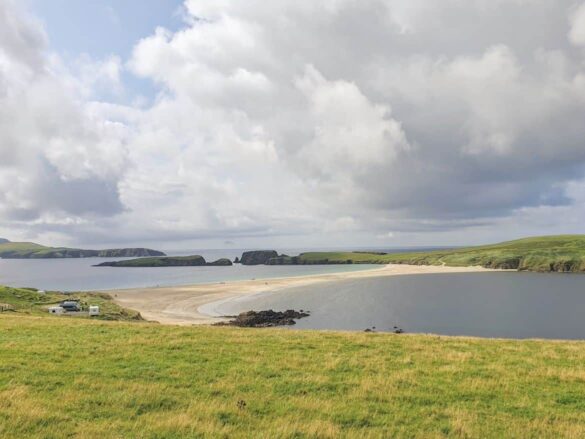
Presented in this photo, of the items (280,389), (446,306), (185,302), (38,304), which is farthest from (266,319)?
(280,389)

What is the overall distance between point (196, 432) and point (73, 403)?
186 inches

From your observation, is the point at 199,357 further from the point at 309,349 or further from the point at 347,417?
the point at 347,417

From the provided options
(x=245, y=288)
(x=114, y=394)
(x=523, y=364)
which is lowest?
(x=245, y=288)

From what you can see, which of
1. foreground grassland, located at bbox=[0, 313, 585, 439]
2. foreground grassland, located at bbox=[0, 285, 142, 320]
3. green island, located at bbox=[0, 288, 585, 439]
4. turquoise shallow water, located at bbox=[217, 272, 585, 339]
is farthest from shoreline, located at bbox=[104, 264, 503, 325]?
foreground grassland, located at bbox=[0, 313, 585, 439]

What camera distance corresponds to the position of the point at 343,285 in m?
144

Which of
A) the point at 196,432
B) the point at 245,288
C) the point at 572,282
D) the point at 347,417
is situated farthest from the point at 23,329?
the point at 572,282

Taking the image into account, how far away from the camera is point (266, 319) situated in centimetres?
8156

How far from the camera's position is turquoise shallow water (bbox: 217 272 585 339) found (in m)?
70.4

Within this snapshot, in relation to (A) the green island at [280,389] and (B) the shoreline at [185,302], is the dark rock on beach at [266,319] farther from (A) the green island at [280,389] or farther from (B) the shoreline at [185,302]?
(A) the green island at [280,389]

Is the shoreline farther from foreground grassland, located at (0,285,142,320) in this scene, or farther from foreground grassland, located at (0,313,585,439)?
foreground grassland, located at (0,313,585,439)

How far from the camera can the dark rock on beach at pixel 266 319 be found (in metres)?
76.7

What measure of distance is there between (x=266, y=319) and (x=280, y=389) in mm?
68967

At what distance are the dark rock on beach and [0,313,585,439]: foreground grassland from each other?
177 ft

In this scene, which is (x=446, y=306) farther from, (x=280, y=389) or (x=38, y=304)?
(x=38, y=304)
